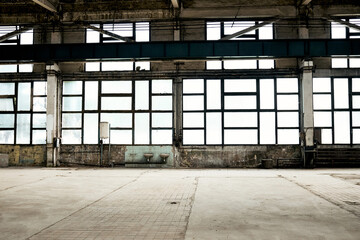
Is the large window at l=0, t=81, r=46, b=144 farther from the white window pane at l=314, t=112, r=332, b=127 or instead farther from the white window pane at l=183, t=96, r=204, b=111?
the white window pane at l=314, t=112, r=332, b=127

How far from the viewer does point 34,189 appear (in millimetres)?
9961

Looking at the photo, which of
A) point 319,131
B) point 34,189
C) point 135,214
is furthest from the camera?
point 319,131

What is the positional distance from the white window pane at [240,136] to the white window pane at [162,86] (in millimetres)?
4074

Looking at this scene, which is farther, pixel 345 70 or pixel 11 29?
pixel 11 29

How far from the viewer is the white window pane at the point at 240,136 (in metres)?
18.6

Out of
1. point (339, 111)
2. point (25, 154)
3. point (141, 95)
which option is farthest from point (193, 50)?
point (25, 154)

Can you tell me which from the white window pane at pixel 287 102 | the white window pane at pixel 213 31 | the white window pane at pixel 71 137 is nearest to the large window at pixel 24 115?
the white window pane at pixel 71 137

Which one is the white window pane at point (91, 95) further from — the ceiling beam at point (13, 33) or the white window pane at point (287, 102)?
the white window pane at point (287, 102)

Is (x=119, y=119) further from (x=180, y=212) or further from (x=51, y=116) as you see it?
(x=180, y=212)

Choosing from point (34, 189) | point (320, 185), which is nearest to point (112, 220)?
point (34, 189)

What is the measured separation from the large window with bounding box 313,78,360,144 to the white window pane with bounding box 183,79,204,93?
244 inches

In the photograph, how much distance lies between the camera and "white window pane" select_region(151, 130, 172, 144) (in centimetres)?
1900

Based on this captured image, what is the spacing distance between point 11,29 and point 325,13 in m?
17.9

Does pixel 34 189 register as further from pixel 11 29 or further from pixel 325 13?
pixel 325 13
